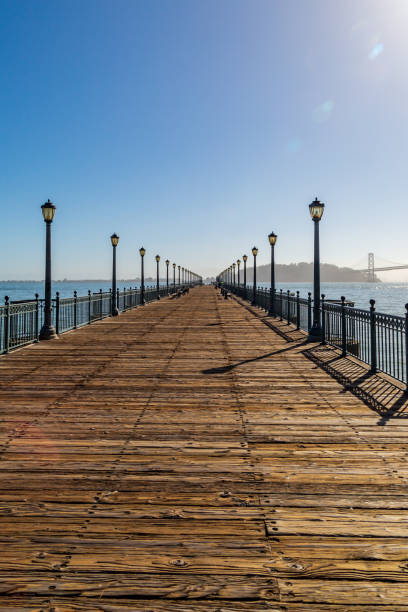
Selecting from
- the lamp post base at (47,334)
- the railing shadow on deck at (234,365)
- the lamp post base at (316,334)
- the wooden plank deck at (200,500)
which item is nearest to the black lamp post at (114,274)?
the lamp post base at (47,334)

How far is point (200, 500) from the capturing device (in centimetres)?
353

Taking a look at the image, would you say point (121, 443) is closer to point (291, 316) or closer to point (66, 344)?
point (66, 344)

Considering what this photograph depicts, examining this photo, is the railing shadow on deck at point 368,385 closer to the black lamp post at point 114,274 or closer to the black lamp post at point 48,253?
the black lamp post at point 48,253

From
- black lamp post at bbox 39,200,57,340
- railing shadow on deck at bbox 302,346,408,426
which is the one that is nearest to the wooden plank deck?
railing shadow on deck at bbox 302,346,408,426

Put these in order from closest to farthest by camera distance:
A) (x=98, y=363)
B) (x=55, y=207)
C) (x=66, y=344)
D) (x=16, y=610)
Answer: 1. (x=16, y=610)
2. (x=98, y=363)
3. (x=66, y=344)
4. (x=55, y=207)

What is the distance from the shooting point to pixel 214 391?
716 centimetres

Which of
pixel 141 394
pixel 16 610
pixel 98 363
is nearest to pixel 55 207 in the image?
pixel 98 363

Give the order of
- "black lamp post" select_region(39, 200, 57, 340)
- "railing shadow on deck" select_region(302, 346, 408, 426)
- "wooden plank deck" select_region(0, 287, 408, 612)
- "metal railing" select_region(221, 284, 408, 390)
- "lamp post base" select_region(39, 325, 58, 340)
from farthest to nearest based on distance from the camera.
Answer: "black lamp post" select_region(39, 200, 57, 340)
"lamp post base" select_region(39, 325, 58, 340)
"metal railing" select_region(221, 284, 408, 390)
"railing shadow on deck" select_region(302, 346, 408, 426)
"wooden plank deck" select_region(0, 287, 408, 612)

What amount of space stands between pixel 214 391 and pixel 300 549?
4.29 meters

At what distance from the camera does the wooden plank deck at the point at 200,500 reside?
255cm

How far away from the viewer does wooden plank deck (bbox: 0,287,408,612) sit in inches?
100

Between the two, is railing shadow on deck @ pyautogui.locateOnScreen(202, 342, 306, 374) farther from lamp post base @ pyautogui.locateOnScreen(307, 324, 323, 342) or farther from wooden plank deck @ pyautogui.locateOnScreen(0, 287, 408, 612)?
lamp post base @ pyautogui.locateOnScreen(307, 324, 323, 342)

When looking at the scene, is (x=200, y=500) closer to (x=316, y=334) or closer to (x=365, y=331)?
(x=365, y=331)

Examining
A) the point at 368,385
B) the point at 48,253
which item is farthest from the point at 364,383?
the point at 48,253
